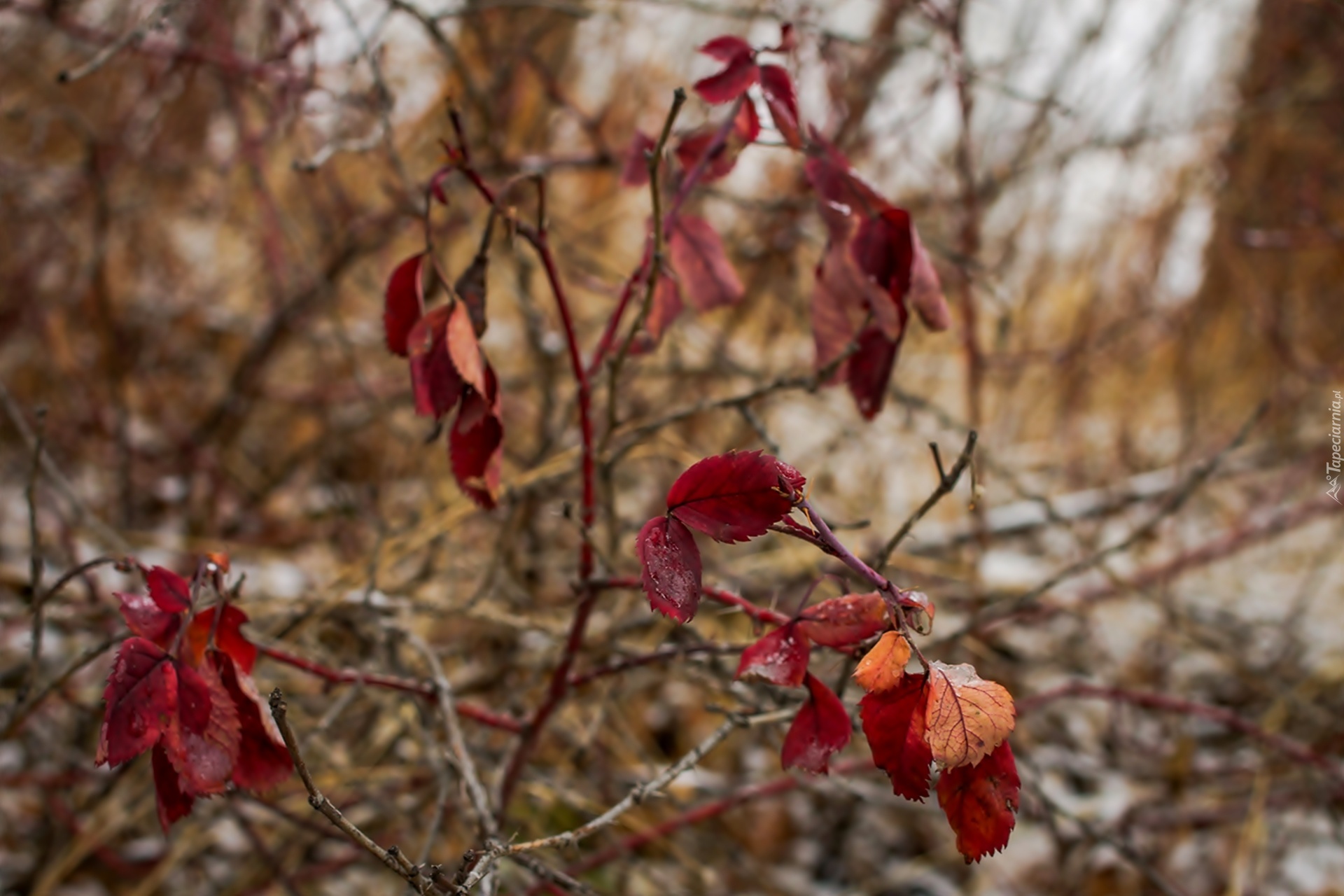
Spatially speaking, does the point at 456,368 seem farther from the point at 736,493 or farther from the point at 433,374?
the point at 736,493

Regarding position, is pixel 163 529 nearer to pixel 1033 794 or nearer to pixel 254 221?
pixel 254 221

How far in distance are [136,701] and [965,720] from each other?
1.46 feet

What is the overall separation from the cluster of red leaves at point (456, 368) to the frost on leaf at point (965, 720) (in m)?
0.33

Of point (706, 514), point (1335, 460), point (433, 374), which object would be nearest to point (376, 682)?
point (433, 374)

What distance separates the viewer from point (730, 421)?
78.2 inches

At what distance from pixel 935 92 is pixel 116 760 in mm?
1439

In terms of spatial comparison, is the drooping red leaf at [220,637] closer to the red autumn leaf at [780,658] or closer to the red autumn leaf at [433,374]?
the red autumn leaf at [433,374]

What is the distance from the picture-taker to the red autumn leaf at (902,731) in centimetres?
51

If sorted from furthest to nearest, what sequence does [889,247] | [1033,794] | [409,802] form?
1. [409,802]
2. [1033,794]
3. [889,247]

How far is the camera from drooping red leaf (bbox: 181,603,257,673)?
24.5 inches

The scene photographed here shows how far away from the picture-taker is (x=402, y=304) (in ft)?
2.35

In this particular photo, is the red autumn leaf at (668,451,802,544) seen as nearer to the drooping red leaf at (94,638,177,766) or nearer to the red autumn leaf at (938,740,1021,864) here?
the red autumn leaf at (938,740,1021,864)

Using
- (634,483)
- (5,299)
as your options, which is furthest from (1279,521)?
(5,299)

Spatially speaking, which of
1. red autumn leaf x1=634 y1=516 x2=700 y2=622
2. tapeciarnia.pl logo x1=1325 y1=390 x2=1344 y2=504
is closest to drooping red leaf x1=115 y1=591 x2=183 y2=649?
red autumn leaf x1=634 y1=516 x2=700 y2=622
